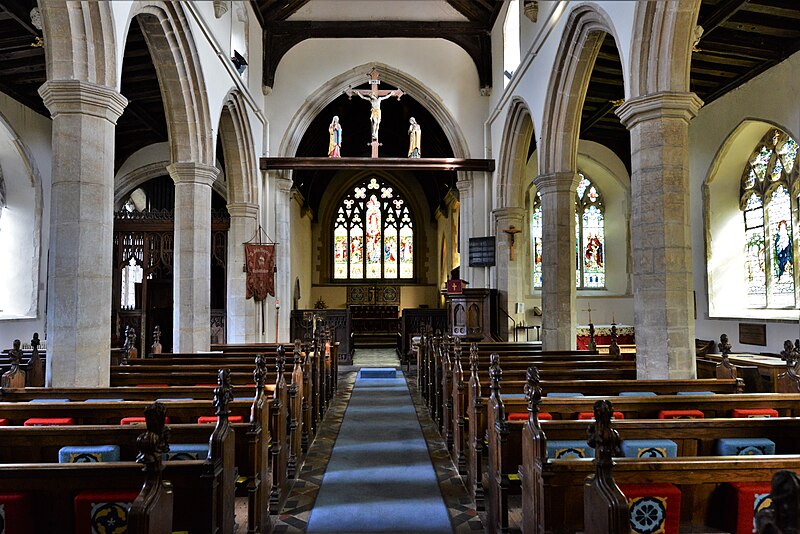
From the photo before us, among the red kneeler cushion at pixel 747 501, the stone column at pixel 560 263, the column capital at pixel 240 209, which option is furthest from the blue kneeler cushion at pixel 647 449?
the column capital at pixel 240 209

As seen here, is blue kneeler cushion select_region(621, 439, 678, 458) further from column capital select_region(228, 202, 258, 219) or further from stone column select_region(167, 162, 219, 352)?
column capital select_region(228, 202, 258, 219)

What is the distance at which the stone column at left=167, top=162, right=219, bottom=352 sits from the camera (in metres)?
8.07

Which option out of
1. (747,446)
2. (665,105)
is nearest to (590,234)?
(665,105)

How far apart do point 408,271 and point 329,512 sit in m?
17.4

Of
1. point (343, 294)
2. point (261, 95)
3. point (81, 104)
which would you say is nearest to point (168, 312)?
point (261, 95)

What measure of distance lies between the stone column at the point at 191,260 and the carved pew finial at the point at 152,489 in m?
6.23

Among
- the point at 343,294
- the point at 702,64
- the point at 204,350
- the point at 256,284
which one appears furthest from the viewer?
the point at 343,294

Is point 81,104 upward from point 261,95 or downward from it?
downward

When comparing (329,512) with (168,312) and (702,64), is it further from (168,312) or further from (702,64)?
(168,312)

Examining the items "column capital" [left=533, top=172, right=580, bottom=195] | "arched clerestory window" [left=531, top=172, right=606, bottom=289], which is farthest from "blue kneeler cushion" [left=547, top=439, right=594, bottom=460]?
"arched clerestory window" [left=531, top=172, right=606, bottom=289]

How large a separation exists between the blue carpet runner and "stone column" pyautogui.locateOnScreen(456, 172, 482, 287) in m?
6.00

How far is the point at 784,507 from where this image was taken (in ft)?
3.35

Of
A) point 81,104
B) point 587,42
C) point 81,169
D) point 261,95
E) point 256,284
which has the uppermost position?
point 261,95

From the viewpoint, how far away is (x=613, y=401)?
3.81 m
